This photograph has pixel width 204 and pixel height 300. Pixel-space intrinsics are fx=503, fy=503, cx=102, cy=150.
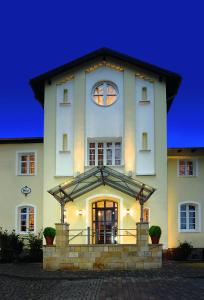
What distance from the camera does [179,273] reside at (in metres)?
17.9

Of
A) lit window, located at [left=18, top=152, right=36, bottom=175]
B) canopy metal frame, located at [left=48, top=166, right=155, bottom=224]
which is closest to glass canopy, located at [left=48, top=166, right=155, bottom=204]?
canopy metal frame, located at [left=48, top=166, right=155, bottom=224]

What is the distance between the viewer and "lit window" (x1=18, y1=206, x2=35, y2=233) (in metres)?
25.3

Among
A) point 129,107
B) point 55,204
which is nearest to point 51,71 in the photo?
point 129,107

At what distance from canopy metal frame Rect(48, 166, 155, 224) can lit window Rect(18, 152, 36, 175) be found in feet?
11.7

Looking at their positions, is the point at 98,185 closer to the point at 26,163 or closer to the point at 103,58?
the point at 26,163

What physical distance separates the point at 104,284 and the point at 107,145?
9414mm

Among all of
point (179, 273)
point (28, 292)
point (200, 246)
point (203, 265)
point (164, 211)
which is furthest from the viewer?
point (200, 246)

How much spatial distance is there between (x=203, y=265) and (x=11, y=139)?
11.4 meters

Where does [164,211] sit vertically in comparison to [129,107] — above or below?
below

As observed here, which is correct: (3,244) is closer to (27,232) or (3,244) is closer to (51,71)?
(27,232)

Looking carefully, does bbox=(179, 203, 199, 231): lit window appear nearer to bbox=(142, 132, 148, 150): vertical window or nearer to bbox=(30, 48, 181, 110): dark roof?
bbox=(142, 132, 148, 150): vertical window

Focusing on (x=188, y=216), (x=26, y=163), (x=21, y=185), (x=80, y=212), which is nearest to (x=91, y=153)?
(x=80, y=212)

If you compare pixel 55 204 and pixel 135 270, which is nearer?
pixel 135 270

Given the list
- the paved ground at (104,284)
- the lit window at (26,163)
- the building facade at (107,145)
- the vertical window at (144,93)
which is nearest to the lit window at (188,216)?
the building facade at (107,145)
